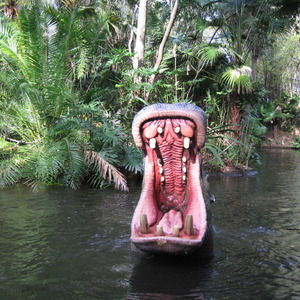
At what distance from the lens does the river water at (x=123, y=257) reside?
229cm

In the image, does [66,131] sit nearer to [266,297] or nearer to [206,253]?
[206,253]

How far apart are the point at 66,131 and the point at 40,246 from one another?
3716 mm

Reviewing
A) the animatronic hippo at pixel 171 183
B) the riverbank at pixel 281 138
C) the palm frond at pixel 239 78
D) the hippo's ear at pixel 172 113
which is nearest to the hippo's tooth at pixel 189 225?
the animatronic hippo at pixel 171 183

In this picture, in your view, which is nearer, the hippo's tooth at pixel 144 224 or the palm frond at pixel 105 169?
the hippo's tooth at pixel 144 224

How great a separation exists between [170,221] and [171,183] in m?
0.31

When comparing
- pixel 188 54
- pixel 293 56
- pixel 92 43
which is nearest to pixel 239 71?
pixel 188 54

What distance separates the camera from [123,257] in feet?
9.42

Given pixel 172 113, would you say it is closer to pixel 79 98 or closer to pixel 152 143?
pixel 152 143

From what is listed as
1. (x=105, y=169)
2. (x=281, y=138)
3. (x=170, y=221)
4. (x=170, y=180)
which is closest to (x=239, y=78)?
(x=105, y=169)

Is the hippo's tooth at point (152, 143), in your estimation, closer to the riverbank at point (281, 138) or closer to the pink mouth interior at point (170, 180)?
the pink mouth interior at point (170, 180)

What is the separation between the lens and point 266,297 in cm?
222

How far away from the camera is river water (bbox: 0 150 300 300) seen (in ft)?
7.50

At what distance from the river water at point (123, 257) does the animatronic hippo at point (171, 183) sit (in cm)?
25

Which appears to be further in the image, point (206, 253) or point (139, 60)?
point (139, 60)
